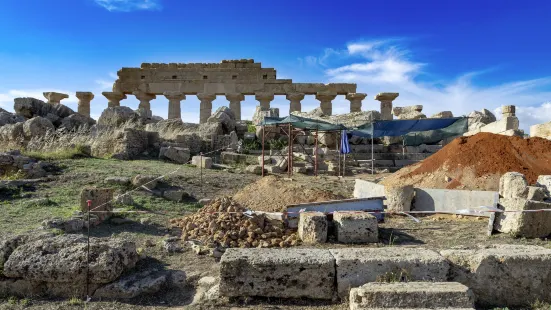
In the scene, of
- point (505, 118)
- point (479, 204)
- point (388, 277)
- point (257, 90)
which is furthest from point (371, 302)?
point (257, 90)

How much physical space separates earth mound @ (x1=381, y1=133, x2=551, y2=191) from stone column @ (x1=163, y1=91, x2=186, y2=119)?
56.4ft

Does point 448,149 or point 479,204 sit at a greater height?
point 448,149

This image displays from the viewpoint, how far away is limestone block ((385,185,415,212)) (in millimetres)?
8109

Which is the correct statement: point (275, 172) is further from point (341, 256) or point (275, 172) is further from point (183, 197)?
point (341, 256)

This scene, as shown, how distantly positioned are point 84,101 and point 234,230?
22303mm

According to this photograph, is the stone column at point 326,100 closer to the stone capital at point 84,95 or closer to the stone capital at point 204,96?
the stone capital at point 204,96

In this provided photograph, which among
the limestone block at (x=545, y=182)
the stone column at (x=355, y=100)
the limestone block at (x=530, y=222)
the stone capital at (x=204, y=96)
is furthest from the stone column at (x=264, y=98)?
the limestone block at (x=530, y=222)

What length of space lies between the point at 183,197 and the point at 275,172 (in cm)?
557

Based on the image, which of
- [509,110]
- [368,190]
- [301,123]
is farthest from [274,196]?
[509,110]

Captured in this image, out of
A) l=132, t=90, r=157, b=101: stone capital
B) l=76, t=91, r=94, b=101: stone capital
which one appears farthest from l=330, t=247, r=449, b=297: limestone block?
l=76, t=91, r=94, b=101: stone capital

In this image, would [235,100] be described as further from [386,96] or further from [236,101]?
[386,96]

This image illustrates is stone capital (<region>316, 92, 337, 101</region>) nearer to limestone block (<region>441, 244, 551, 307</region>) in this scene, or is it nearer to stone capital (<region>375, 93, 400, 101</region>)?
stone capital (<region>375, 93, 400, 101</region>)

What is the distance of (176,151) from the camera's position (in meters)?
13.9

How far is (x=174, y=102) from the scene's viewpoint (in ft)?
81.3
